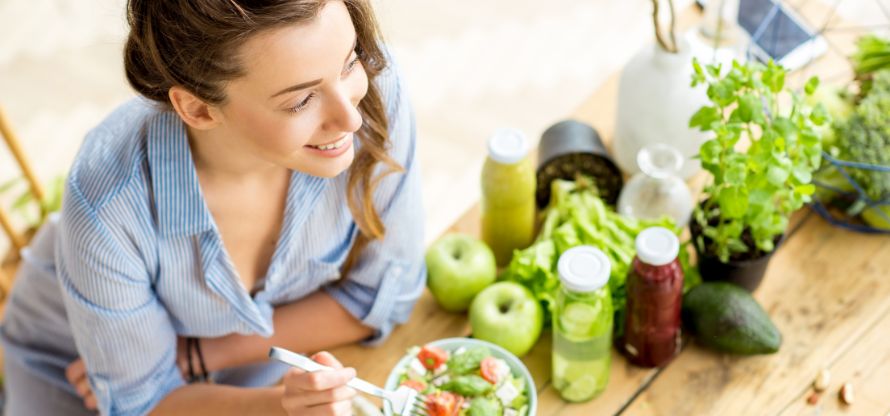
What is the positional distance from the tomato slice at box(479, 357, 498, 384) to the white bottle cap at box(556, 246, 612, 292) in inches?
6.5

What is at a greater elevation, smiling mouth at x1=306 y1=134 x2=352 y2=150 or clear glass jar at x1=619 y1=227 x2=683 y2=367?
smiling mouth at x1=306 y1=134 x2=352 y2=150

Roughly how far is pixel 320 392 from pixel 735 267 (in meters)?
0.64

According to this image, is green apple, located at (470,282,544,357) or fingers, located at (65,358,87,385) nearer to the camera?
green apple, located at (470,282,544,357)

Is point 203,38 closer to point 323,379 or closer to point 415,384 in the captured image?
point 323,379

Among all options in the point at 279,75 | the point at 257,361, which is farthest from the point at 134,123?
the point at 257,361

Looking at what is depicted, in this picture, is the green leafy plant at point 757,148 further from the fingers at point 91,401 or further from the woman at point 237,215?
the fingers at point 91,401

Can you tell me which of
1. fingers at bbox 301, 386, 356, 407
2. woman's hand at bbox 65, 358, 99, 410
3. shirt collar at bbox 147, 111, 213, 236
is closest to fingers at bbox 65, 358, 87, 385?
woman's hand at bbox 65, 358, 99, 410

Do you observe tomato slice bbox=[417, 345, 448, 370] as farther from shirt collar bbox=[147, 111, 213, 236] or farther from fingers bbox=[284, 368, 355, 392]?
shirt collar bbox=[147, 111, 213, 236]

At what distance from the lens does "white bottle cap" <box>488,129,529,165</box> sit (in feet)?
4.58

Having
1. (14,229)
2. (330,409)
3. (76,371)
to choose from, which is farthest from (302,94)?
(14,229)

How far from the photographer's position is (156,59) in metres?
1.05

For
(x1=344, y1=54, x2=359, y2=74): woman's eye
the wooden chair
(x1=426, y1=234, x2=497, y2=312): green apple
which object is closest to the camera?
(x1=344, y1=54, x2=359, y2=74): woman's eye

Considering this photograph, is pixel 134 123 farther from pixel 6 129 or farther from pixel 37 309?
pixel 6 129

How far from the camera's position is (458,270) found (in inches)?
56.9
